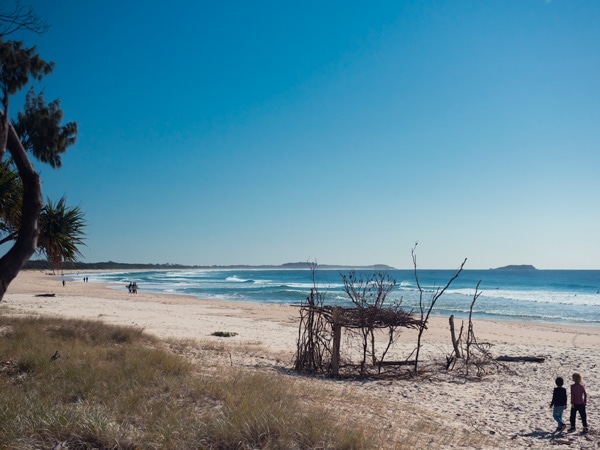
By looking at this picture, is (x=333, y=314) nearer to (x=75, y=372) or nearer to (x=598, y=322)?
(x=75, y=372)

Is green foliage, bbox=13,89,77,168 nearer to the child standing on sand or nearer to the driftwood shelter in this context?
the driftwood shelter

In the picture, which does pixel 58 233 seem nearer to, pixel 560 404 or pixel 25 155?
pixel 25 155

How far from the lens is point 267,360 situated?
41.5 ft

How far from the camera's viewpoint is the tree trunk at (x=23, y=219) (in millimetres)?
6492

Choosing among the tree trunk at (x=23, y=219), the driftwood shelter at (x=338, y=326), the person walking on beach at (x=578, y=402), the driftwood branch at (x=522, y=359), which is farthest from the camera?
the driftwood branch at (x=522, y=359)

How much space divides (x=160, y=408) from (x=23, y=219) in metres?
3.36

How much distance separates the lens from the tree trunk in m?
6.49

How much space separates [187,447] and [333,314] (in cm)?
701

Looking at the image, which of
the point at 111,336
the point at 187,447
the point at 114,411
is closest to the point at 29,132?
the point at 111,336

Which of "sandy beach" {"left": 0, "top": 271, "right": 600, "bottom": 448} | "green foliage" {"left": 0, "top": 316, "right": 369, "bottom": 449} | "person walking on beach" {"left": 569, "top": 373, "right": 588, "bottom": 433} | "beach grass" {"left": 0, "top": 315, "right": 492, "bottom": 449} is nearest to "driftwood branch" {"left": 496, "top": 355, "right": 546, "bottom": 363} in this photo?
"sandy beach" {"left": 0, "top": 271, "right": 600, "bottom": 448}

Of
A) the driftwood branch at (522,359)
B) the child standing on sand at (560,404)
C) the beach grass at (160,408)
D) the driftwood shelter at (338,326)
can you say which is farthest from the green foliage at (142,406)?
the driftwood branch at (522,359)

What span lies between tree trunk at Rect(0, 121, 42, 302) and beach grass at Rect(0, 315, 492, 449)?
5.17ft

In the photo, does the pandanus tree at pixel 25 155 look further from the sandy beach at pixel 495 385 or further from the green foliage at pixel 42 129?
the sandy beach at pixel 495 385

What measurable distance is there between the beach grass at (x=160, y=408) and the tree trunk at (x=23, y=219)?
1575 mm
